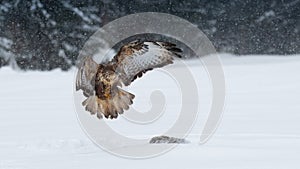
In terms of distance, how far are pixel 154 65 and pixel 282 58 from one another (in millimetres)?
13147

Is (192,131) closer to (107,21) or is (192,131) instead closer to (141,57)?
(141,57)

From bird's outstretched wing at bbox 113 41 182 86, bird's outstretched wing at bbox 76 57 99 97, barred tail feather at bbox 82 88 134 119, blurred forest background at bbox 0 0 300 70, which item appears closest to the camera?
bird's outstretched wing at bbox 113 41 182 86

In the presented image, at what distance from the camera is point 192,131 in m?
8.49

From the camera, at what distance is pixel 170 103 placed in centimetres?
1266

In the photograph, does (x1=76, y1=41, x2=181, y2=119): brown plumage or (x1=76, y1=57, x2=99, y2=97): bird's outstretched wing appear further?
(x1=76, y1=57, x2=99, y2=97): bird's outstretched wing

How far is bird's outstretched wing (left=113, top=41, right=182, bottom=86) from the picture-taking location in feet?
20.3

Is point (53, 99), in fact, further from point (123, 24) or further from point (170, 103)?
point (123, 24)

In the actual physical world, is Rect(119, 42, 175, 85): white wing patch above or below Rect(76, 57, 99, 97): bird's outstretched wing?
above

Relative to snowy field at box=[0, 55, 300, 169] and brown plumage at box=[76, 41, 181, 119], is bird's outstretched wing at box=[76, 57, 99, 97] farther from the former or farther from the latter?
snowy field at box=[0, 55, 300, 169]

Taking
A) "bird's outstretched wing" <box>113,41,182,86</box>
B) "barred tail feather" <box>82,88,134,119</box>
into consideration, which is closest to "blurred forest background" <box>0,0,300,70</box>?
"barred tail feather" <box>82,88,134,119</box>

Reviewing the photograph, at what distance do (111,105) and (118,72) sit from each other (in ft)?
1.23

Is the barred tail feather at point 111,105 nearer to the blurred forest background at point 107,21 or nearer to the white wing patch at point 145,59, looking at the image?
the white wing patch at point 145,59

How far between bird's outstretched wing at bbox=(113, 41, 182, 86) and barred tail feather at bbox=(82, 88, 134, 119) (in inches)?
12.0

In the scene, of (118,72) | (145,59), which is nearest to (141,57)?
(145,59)
